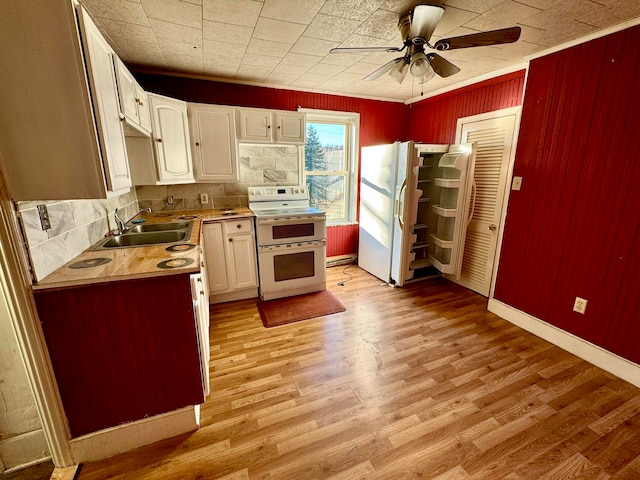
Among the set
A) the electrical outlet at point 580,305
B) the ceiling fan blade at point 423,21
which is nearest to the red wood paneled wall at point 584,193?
the electrical outlet at point 580,305

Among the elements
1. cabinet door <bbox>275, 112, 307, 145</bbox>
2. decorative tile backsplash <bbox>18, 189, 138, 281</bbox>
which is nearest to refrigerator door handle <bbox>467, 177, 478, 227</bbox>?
cabinet door <bbox>275, 112, 307, 145</bbox>

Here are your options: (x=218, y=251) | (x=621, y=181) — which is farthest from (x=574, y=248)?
(x=218, y=251)

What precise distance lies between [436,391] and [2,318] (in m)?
2.36

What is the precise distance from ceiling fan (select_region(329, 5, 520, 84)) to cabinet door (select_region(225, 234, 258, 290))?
188 cm

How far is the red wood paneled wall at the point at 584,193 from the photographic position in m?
1.87

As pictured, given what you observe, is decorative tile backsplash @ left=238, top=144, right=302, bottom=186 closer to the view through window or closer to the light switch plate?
the view through window

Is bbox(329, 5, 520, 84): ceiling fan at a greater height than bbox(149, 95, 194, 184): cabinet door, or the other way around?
bbox(329, 5, 520, 84): ceiling fan

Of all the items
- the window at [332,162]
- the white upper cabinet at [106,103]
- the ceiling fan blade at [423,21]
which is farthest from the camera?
the window at [332,162]

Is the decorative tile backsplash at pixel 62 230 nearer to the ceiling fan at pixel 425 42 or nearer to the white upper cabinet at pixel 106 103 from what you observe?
the white upper cabinet at pixel 106 103

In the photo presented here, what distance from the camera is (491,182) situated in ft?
9.80

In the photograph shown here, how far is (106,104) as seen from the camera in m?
1.30

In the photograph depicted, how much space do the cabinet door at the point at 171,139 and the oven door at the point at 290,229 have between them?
91cm

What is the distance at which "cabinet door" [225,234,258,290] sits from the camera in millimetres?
2867

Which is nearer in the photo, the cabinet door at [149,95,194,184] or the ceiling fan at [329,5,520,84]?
the ceiling fan at [329,5,520,84]
